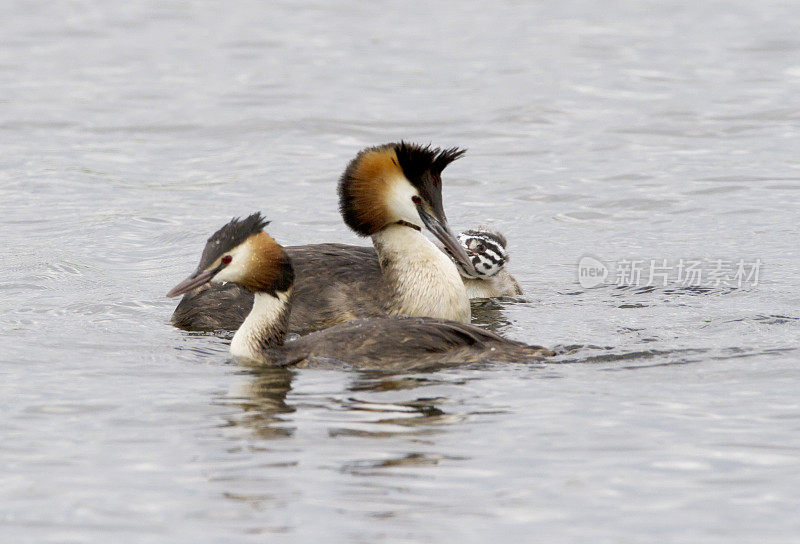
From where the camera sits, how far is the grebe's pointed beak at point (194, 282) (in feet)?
28.5

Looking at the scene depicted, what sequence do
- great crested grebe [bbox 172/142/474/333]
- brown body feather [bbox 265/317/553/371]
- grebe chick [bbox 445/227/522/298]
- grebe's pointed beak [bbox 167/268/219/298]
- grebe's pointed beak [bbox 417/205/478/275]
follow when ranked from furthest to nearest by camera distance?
grebe chick [bbox 445/227/522/298]
grebe's pointed beak [bbox 417/205/478/275]
great crested grebe [bbox 172/142/474/333]
grebe's pointed beak [bbox 167/268/219/298]
brown body feather [bbox 265/317/553/371]

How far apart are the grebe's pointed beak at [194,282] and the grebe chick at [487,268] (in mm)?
2558

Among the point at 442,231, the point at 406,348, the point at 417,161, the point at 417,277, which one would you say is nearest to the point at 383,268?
the point at 417,277

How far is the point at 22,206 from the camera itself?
13.9 metres

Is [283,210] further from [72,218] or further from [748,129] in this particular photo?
[748,129]

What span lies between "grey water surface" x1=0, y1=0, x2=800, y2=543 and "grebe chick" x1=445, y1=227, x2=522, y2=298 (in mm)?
198

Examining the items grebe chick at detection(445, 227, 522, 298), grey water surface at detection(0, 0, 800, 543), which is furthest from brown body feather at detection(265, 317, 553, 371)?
grebe chick at detection(445, 227, 522, 298)

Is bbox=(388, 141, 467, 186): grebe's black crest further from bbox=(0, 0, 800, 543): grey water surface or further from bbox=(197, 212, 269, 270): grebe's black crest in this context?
bbox=(197, 212, 269, 270): grebe's black crest

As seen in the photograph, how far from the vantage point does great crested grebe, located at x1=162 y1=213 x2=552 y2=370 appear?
836cm

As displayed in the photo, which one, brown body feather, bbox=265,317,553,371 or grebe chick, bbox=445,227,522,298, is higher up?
grebe chick, bbox=445,227,522,298

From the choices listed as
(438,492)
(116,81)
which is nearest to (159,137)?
(116,81)

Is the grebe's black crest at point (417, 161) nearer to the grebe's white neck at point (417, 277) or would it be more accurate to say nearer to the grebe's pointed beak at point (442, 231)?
the grebe's pointed beak at point (442, 231)

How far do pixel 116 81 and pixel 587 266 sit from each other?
10281 millimetres

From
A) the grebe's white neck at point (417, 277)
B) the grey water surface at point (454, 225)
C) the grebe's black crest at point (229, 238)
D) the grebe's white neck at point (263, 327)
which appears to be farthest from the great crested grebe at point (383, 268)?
the grebe's black crest at point (229, 238)
